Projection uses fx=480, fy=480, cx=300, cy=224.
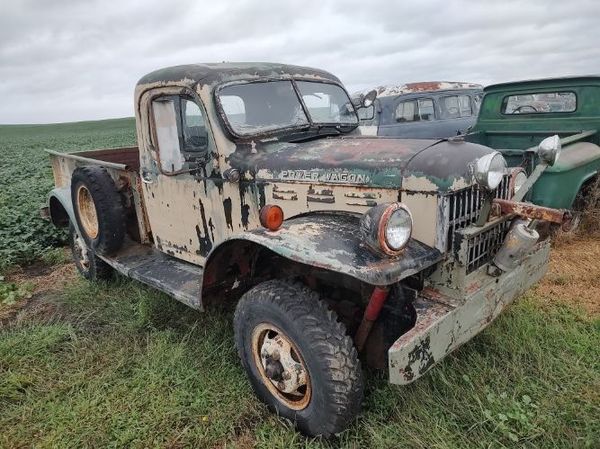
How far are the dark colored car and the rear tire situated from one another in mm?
5708

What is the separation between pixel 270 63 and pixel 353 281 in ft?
6.36

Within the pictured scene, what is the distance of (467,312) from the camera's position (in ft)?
8.11

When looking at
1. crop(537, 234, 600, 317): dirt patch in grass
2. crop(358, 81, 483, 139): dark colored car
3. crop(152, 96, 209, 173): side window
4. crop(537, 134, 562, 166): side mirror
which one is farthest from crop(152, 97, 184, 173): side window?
crop(358, 81, 483, 139): dark colored car

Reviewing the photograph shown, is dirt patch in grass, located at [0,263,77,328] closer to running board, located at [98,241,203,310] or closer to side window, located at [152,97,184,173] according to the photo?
running board, located at [98,241,203,310]

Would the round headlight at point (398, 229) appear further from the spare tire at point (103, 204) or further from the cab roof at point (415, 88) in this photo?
the cab roof at point (415, 88)

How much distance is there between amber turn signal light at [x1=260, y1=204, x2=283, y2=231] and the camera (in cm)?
247

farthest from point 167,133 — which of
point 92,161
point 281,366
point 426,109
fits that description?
point 426,109

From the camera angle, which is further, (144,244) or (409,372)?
(144,244)

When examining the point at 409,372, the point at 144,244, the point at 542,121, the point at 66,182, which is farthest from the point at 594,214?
the point at 66,182

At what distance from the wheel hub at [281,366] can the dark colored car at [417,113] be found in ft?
22.3

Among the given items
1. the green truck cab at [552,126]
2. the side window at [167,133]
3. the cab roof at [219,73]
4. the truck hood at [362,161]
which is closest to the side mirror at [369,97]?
the cab roof at [219,73]

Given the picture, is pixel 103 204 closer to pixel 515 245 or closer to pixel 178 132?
pixel 178 132

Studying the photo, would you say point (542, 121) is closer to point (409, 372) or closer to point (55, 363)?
point (409, 372)

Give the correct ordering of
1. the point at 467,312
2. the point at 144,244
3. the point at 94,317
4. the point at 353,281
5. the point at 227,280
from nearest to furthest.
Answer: the point at 467,312, the point at 353,281, the point at 227,280, the point at 94,317, the point at 144,244
